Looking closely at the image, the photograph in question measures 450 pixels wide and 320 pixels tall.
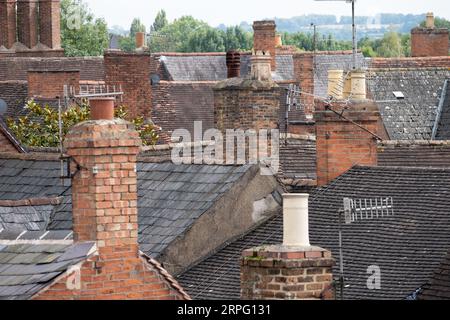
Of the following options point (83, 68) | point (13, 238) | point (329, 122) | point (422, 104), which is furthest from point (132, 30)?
point (13, 238)

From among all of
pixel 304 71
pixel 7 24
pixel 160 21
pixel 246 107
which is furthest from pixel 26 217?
pixel 160 21

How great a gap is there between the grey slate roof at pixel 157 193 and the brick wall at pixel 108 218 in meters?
6.81

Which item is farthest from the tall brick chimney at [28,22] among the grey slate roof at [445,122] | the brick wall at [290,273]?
the brick wall at [290,273]

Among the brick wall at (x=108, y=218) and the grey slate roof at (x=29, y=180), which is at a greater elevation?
the brick wall at (x=108, y=218)

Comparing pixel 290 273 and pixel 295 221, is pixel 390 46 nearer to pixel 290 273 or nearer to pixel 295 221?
pixel 295 221

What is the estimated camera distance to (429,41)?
70.7m

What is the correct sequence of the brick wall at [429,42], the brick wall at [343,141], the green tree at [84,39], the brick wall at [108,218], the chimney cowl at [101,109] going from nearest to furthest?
the brick wall at [108,218] → the chimney cowl at [101,109] → the brick wall at [343,141] → the brick wall at [429,42] → the green tree at [84,39]

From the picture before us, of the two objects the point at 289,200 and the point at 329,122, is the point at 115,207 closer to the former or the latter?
the point at 289,200

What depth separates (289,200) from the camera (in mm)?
18656

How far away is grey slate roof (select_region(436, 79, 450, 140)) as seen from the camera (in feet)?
161

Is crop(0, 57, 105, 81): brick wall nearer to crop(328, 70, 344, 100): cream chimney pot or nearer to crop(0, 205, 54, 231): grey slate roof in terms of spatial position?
crop(328, 70, 344, 100): cream chimney pot

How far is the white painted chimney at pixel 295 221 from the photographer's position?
1839 cm

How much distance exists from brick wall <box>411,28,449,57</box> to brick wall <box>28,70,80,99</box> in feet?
70.7

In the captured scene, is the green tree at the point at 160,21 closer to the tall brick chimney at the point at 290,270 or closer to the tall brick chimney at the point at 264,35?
the tall brick chimney at the point at 264,35
